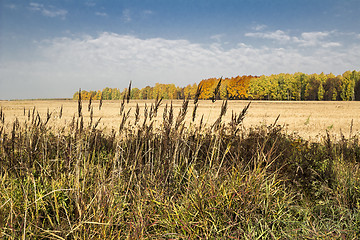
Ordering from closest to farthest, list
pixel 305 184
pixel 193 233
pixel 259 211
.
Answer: pixel 193 233 < pixel 259 211 < pixel 305 184

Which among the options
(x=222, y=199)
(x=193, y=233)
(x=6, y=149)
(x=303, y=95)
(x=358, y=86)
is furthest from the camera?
(x=303, y=95)

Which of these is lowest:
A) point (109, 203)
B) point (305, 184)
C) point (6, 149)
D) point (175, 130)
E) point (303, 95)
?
point (305, 184)

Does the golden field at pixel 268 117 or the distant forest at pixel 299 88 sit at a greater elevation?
the distant forest at pixel 299 88

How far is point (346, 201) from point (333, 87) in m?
95.7

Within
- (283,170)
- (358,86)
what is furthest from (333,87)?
(283,170)

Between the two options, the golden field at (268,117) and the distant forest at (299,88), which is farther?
the distant forest at (299,88)

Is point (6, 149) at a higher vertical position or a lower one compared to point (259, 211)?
higher

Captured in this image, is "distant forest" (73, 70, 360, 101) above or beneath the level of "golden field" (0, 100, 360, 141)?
above

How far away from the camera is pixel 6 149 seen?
349cm

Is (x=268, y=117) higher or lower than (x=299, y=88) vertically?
lower

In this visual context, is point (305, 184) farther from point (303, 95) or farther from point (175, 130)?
point (303, 95)

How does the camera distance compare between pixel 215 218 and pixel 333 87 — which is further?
pixel 333 87

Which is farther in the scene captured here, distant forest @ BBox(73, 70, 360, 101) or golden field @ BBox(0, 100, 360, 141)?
distant forest @ BBox(73, 70, 360, 101)

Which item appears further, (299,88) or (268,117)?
(299,88)
